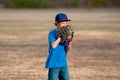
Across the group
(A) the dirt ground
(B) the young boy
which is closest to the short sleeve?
(B) the young boy

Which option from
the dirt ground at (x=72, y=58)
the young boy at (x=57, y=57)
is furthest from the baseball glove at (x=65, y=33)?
the dirt ground at (x=72, y=58)

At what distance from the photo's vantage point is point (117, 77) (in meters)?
11.5

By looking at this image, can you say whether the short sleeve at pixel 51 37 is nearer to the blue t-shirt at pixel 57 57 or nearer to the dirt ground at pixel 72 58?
the blue t-shirt at pixel 57 57

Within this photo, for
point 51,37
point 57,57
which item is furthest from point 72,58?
point 51,37

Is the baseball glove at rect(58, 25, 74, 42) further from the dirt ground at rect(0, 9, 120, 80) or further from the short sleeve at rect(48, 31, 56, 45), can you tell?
the dirt ground at rect(0, 9, 120, 80)

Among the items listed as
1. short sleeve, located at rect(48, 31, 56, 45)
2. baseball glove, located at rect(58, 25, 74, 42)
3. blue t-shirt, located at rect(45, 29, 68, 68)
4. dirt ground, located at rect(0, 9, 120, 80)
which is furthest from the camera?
dirt ground, located at rect(0, 9, 120, 80)

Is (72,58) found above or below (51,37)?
below

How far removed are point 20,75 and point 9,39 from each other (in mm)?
9569

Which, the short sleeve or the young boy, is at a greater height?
the short sleeve

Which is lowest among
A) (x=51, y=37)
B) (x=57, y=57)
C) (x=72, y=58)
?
(x=72, y=58)

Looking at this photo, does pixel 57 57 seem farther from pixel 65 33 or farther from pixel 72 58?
pixel 72 58

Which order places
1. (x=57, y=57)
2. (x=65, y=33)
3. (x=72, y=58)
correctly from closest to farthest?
1. (x=65, y=33)
2. (x=57, y=57)
3. (x=72, y=58)

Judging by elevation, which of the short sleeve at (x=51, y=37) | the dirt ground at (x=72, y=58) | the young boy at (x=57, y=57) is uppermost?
the short sleeve at (x=51, y=37)

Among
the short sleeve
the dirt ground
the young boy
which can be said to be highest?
the short sleeve
